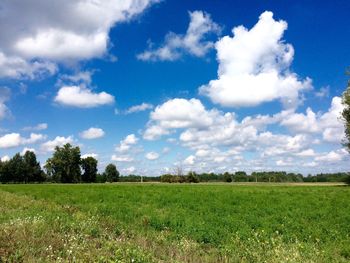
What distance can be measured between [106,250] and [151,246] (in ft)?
6.47

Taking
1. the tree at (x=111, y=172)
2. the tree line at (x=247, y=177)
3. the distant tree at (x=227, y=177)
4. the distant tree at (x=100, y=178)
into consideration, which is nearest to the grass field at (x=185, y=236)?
the tree line at (x=247, y=177)

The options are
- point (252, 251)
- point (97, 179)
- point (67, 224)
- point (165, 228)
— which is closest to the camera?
point (252, 251)

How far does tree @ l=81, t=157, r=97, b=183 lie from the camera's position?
160 m

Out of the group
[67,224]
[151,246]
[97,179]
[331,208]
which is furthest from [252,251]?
[97,179]

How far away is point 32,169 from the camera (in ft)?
506

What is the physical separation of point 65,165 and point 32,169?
14.6 metres

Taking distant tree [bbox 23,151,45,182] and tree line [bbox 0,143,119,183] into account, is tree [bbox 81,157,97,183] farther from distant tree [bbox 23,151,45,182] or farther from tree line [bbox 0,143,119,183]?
distant tree [bbox 23,151,45,182]

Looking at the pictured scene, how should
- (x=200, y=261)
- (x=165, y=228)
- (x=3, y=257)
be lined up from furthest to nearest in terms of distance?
(x=165, y=228) → (x=200, y=261) → (x=3, y=257)

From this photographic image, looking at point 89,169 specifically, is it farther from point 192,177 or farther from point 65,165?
point 192,177

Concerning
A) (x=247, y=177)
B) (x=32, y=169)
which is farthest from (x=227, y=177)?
(x=32, y=169)

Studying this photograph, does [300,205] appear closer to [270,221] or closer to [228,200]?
[228,200]

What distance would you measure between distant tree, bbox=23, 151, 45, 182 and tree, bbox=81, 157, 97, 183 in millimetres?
16509

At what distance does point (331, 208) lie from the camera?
23.3 metres

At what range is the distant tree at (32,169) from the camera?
154 metres
